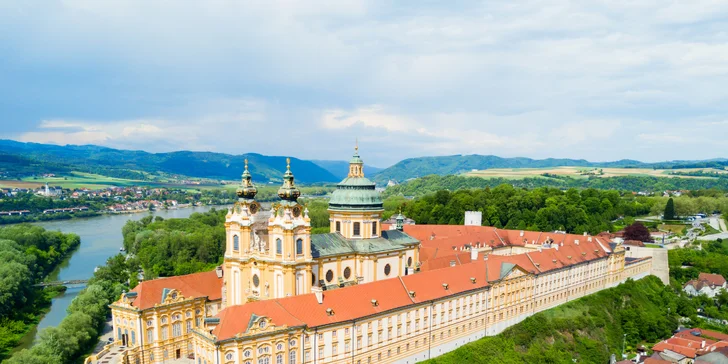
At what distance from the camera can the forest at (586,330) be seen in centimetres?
4903

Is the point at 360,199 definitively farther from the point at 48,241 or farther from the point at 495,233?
the point at 48,241

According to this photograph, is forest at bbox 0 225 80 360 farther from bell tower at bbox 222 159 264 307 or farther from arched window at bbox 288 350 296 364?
arched window at bbox 288 350 296 364

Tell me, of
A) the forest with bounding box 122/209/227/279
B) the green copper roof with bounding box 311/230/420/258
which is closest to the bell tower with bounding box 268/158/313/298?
the green copper roof with bounding box 311/230/420/258

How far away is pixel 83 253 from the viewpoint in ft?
343

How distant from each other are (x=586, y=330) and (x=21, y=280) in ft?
223

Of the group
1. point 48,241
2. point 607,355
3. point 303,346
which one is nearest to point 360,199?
point 303,346

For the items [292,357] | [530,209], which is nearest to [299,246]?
[292,357]

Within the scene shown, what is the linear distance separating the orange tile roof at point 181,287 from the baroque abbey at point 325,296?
0.35 feet

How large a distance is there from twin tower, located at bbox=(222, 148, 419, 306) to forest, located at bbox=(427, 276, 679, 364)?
37.1 ft

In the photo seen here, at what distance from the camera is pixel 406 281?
45.1m

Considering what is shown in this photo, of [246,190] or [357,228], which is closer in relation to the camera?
[246,190]

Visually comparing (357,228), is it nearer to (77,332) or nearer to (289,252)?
(289,252)

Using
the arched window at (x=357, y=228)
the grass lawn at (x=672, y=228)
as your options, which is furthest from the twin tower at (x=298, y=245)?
the grass lawn at (x=672, y=228)

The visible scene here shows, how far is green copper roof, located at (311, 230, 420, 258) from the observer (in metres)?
47.3
